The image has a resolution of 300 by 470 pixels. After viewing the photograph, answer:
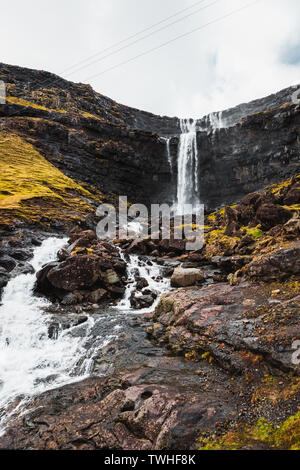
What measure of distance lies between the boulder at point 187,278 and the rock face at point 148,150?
1360 inches

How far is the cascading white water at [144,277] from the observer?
1512 centimetres

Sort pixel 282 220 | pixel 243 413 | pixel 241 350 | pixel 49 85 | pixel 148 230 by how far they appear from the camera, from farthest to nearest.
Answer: pixel 49 85, pixel 148 230, pixel 282 220, pixel 241 350, pixel 243 413

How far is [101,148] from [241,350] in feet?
161

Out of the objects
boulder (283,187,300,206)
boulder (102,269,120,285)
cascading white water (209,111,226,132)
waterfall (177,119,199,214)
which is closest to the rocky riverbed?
boulder (102,269,120,285)

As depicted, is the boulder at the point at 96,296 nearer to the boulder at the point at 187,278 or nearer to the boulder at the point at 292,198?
the boulder at the point at 187,278

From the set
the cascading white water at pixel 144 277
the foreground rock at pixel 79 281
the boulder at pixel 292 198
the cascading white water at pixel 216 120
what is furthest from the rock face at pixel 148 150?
the foreground rock at pixel 79 281

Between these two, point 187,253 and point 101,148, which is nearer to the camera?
point 187,253

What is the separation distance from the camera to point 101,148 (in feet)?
164

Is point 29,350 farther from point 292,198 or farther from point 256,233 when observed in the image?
point 292,198

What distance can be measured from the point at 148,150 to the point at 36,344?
158 feet

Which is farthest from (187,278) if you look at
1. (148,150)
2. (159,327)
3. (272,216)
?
(148,150)

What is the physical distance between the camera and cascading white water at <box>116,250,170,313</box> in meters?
15.1
